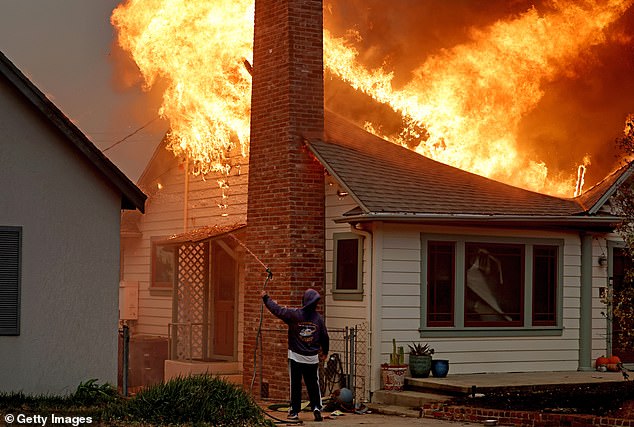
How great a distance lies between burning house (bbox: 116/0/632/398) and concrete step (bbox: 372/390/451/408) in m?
0.25

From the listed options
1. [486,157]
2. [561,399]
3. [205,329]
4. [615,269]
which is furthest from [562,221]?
[205,329]

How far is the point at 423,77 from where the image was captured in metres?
26.4

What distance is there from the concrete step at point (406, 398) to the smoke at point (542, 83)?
9.33 m

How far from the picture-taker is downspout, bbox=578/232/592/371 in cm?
2144

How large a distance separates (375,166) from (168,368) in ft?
21.9

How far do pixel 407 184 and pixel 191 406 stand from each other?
24.8ft

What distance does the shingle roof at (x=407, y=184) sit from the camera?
19453 mm

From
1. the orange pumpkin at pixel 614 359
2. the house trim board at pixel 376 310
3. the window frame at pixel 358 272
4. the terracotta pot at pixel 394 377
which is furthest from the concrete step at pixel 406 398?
the orange pumpkin at pixel 614 359

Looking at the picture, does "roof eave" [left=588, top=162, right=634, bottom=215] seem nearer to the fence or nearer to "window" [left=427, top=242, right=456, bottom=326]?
"window" [left=427, top=242, right=456, bottom=326]

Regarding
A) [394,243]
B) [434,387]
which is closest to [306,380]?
[434,387]

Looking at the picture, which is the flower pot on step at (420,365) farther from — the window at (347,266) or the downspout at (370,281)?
the window at (347,266)

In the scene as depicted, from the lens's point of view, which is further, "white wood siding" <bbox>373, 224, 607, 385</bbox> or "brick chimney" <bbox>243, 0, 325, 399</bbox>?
"brick chimney" <bbox>243, 0, 325, 399</bbox>

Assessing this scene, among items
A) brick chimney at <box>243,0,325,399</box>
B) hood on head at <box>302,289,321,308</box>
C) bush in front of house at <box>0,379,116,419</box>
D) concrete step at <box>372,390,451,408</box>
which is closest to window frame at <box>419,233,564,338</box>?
concrete step at <box>372,390,451,408</box>

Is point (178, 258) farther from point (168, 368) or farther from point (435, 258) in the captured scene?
point (435, 258)
